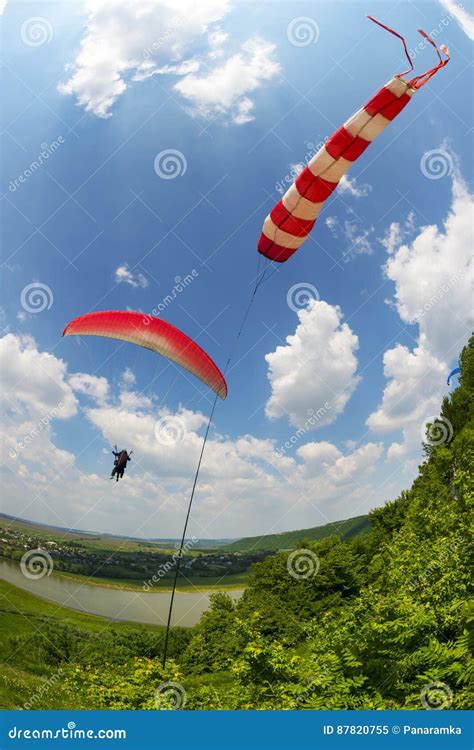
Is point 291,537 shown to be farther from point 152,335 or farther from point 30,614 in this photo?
point 152,335

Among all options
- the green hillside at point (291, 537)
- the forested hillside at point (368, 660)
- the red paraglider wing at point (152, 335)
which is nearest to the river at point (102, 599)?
the green hillside at point (291, 537)

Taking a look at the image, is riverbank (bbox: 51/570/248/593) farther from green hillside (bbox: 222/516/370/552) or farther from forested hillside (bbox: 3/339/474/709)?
forested hillside (bbox: 3/339/474/709)

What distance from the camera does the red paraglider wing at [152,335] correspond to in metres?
11.7

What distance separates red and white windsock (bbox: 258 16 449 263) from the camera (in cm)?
979

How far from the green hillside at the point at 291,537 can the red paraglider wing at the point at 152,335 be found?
247 feet


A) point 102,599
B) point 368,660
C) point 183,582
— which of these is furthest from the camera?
point 183,582

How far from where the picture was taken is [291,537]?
9850 cm

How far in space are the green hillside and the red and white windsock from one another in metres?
75.2

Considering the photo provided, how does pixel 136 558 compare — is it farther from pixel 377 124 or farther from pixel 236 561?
pixel 377 124

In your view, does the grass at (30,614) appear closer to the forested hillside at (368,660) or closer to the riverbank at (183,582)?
the riverbank at (183,582)

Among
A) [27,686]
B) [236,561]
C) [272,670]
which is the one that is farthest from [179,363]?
[236,561]

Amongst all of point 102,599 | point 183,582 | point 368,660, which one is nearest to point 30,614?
point 102,599

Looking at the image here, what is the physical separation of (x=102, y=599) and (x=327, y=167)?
7320 cm

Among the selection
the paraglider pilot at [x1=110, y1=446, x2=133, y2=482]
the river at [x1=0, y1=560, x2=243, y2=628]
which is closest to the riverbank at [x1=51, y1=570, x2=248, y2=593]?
the river at [x1=0, y1=560, x2=243, y2=628]
